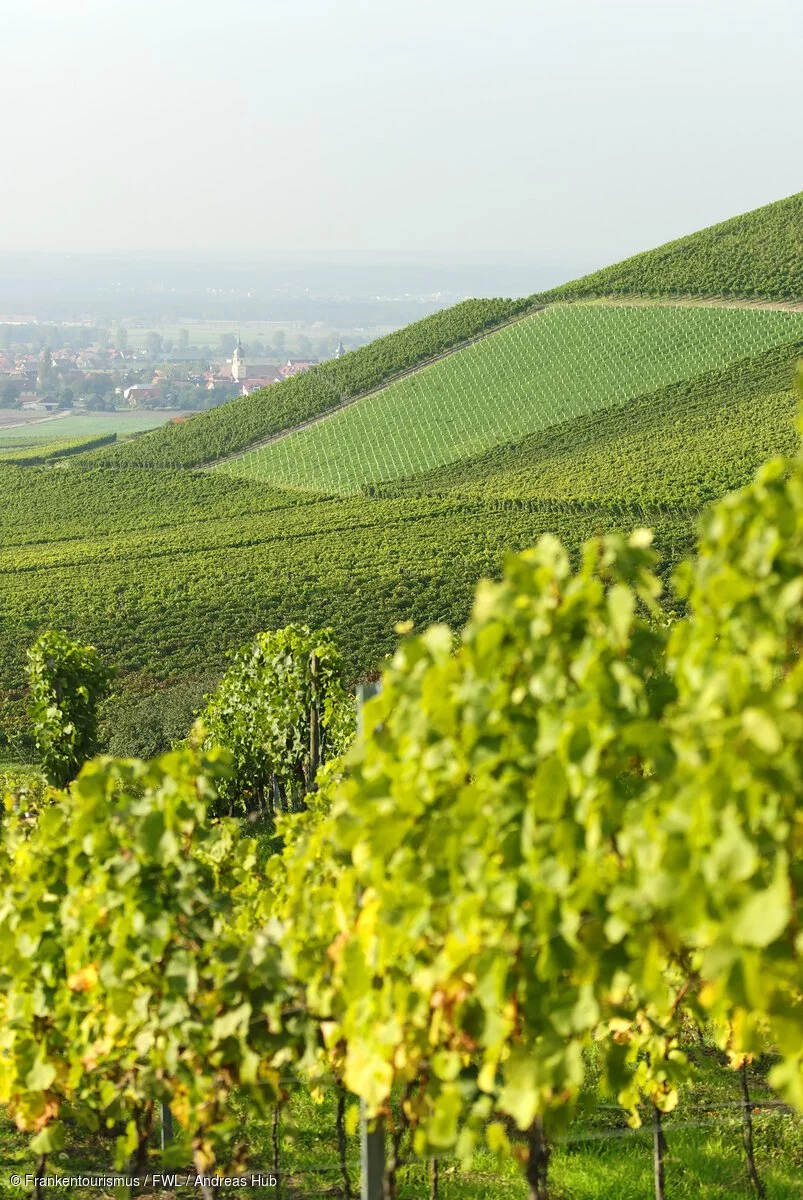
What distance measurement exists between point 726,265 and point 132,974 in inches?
3074

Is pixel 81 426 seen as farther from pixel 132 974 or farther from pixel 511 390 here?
pixel 132 974

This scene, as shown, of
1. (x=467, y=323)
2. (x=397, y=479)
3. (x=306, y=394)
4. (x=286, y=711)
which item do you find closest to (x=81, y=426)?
(x=306, y=394)

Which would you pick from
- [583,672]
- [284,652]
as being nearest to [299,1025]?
[583,672]

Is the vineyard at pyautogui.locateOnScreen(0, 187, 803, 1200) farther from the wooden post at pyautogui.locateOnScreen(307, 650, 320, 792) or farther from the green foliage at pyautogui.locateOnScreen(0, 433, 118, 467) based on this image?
the green foliage at pyautogui.locateOnScreen(0, 433, 118, 467)

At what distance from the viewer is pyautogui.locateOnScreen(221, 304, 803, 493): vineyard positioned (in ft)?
206

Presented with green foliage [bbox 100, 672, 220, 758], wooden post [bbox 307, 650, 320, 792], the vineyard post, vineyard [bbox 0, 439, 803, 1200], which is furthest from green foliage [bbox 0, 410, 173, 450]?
the vineyard post

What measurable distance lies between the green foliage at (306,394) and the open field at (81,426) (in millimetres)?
50627

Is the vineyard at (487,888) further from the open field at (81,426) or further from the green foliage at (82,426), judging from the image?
the open field at (81,426)

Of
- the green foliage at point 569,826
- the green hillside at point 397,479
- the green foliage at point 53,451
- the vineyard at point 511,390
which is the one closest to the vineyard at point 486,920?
the green foliage at point 569,826

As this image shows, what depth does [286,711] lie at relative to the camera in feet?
47.4

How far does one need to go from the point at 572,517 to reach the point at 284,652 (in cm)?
3190

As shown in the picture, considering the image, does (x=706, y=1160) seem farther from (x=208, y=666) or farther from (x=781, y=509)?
(x=208, y=666)

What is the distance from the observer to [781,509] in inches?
101

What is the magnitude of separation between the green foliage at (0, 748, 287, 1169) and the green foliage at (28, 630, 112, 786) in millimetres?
10975
